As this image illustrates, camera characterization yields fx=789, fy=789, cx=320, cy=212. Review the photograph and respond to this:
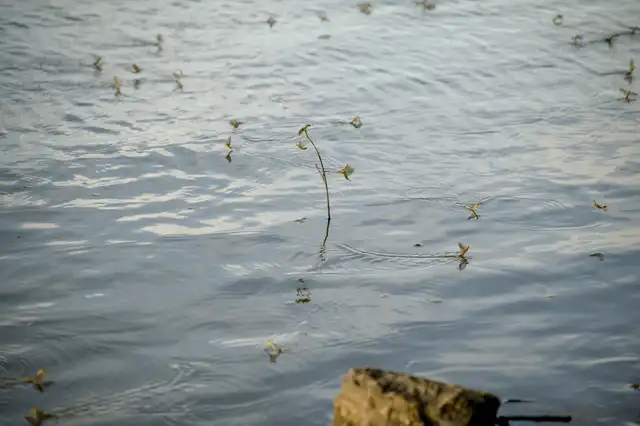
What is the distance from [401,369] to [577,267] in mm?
1480

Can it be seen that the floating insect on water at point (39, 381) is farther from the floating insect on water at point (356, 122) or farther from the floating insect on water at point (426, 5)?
the floating insect on water at point (426, 5)

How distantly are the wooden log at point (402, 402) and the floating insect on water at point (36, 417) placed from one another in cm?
119

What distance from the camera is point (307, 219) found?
16.6 feet

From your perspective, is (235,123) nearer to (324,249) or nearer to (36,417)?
(324,249)

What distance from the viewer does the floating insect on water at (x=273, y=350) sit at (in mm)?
3644

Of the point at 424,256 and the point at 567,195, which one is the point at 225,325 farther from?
the point at 567,195

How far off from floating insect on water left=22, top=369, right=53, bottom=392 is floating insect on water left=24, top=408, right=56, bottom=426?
207 mm

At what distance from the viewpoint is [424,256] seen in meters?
4.60

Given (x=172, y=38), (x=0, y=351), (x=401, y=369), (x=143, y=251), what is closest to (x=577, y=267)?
(x=401, y=369)

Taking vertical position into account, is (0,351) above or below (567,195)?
below

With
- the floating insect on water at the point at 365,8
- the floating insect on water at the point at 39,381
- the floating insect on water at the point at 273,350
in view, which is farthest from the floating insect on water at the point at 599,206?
the floating insect on water at the point at 365,8

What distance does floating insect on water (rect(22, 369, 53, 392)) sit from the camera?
341 centimetres

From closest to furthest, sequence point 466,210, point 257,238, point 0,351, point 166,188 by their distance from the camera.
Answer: point 0,351
point 257,238
point 466,210
point 166,188

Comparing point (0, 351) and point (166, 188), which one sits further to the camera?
point (166, 188)
